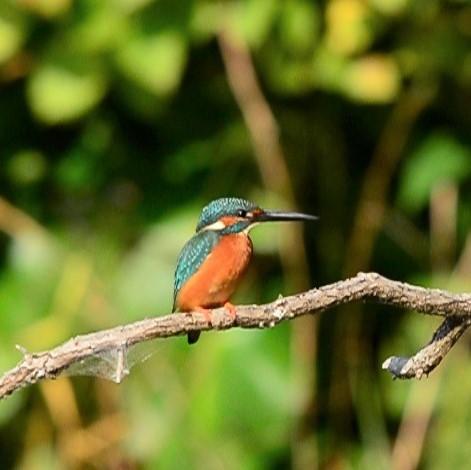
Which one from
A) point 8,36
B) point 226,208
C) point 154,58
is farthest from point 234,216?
point 8,36

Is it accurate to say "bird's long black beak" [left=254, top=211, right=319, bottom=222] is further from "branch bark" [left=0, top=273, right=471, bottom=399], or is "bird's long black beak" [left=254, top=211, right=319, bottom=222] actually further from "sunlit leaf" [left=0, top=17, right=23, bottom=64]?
"sunlit leaf" [left=0, top=17, right=23, bottom=64]

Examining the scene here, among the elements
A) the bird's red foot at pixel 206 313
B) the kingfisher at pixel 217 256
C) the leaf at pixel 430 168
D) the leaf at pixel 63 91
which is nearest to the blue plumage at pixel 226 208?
the kingfisher at pixel 217 256

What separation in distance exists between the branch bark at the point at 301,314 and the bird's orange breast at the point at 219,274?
1.45 ft

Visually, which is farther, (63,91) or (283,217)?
(63,91)

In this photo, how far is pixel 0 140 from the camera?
304cm

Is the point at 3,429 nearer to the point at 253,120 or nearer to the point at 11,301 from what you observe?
the point at 11,301

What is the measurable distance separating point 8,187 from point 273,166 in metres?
0.61

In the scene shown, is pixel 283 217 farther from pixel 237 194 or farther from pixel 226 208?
pixel 237 194

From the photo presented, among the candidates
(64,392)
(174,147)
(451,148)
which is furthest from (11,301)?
(451,148)

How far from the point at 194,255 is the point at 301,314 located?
64cm

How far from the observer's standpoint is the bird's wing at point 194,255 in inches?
82.0

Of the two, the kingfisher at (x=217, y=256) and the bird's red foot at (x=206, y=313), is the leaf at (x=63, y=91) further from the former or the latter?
the bird's red foot at (x=206, y=313)

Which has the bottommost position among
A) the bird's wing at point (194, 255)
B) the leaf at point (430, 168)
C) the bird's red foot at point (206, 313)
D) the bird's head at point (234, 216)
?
the bird's red foot at point (206, 313)

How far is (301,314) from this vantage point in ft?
4.87
